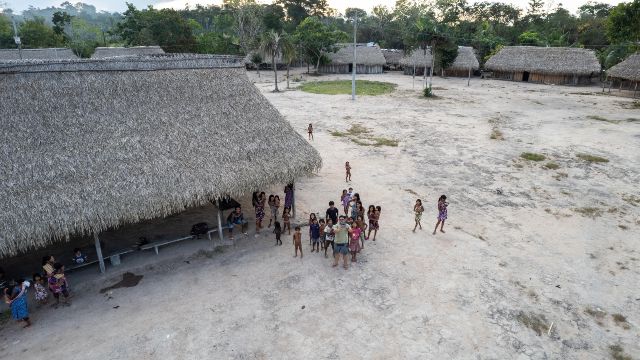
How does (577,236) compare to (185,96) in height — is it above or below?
below

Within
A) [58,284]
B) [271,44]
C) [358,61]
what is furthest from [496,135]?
[358,61]

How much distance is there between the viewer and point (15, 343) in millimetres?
8062

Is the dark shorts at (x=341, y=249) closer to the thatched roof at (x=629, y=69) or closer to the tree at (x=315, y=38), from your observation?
the thatched roof at (x=629, y=69)

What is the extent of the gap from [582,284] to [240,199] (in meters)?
11.4

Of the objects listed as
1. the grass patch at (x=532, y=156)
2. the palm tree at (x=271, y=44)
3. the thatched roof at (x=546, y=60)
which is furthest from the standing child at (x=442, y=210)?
the thatched roof at (x=546, y=60)

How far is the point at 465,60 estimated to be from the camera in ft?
162

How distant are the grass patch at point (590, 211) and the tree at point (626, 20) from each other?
2436cm

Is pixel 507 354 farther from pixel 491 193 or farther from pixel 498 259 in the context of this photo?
pixel 491 193

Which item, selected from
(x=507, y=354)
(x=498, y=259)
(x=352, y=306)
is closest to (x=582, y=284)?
(x=498, y=259)

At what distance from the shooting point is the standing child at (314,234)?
11.0m

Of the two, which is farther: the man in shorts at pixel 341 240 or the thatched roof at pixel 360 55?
the thatched roof at pixel 360 55

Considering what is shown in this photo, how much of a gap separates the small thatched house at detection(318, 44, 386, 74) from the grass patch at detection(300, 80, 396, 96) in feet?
26.7

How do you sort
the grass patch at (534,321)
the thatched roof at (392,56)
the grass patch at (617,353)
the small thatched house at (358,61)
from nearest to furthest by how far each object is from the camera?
the grass patch at (617,353), the grass patch at (534,321), the small thatched house at (358,61), the thatched roof at (392,56)

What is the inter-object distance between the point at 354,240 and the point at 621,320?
6570 millimetres
